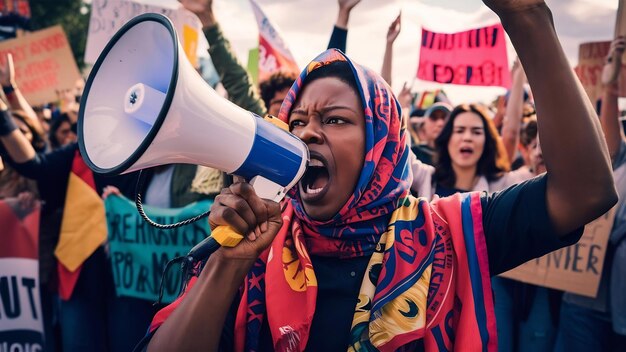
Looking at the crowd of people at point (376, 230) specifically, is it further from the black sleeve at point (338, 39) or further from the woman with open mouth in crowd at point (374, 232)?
the black sleeve at point (338, 39)

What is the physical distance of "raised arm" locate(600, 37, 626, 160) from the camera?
3.04m

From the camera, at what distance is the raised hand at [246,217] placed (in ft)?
3.97

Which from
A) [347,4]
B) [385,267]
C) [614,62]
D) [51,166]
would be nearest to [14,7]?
[51,166]

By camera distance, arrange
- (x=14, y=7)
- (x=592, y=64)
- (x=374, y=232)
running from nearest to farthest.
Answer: (x=374, y=232) < (x=592, y=64) < (x=14, y=7)

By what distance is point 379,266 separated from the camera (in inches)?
57.7

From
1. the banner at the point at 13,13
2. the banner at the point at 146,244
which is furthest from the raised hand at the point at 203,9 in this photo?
the banner at the point at 13,13

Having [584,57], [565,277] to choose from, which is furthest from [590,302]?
[584,57]

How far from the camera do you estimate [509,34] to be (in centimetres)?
114

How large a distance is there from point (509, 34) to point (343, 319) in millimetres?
807

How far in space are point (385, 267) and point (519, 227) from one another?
35cm

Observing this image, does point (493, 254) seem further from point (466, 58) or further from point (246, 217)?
point (466, 58)

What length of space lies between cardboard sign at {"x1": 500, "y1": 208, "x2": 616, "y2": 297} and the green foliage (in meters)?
25.1

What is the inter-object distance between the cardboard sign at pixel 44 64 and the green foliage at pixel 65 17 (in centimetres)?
2044

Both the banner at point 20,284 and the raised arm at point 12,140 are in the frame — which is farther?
the banner at point 20,284
